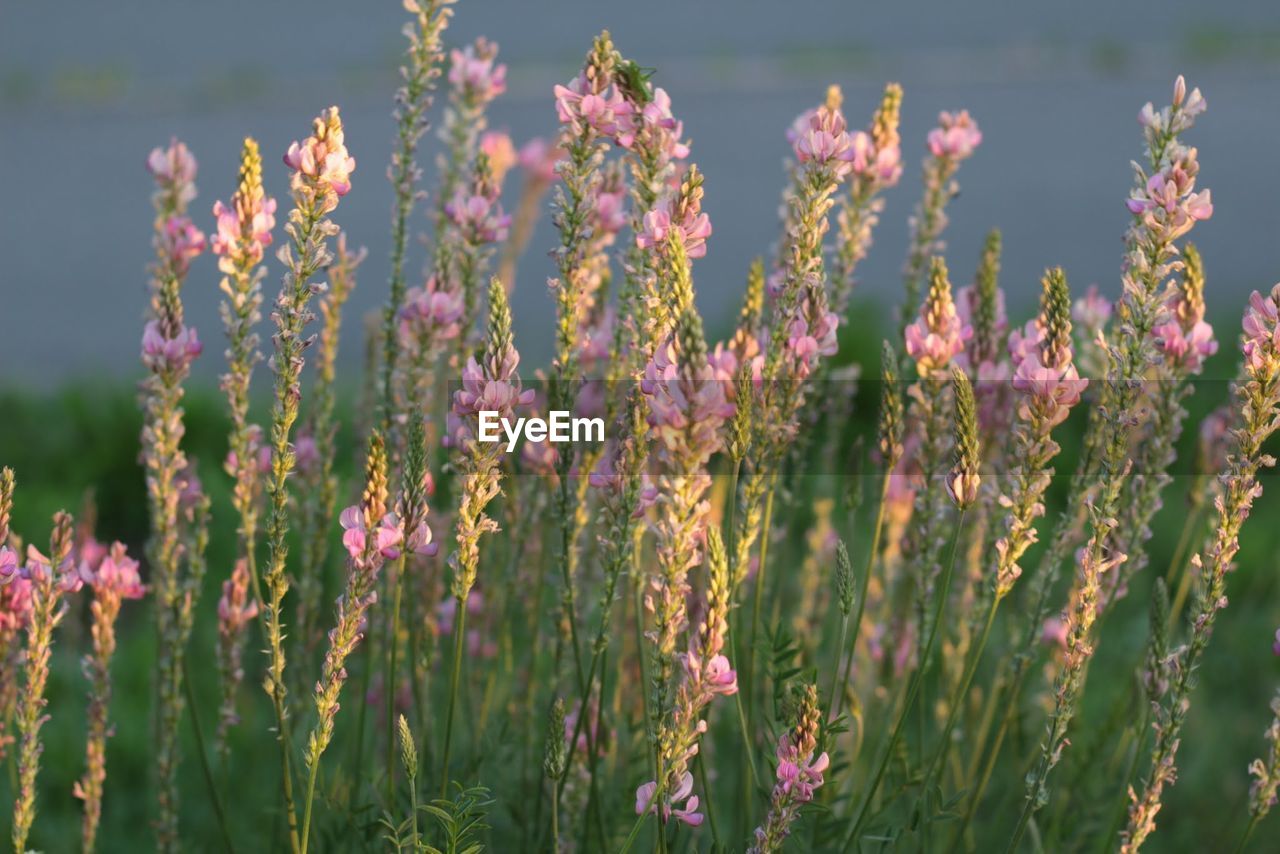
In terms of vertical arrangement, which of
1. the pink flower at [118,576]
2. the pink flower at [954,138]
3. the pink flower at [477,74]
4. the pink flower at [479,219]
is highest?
the pink flower at [477,74]

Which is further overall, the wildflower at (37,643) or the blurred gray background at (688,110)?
the blurred gray background at (688,110)

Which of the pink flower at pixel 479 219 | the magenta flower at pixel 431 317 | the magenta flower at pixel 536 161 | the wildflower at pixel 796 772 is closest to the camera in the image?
the wildflower at pixel 796 772

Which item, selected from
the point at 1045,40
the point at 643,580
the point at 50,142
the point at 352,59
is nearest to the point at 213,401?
the point at 643,580

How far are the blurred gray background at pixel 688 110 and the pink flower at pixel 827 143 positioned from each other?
14.5ft

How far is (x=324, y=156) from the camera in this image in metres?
1.88

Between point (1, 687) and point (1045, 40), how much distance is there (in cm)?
1293

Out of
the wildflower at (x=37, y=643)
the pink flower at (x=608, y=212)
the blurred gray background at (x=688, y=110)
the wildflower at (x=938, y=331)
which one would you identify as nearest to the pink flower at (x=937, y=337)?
the wildflower at (x=938, y=331)

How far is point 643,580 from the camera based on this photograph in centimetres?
225

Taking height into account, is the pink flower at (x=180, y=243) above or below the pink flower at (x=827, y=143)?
below

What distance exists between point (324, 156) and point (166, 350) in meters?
0.53

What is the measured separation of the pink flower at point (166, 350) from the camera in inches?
87.7

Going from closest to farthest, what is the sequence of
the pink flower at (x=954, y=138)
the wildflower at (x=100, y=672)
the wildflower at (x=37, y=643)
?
the wildflower at (x=37, y=643), the wildflower at (x=100, y=672), the pink flower at (x=954, y=138)

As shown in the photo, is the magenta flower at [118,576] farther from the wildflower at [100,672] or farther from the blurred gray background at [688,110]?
the blurred gray background at [688,110]

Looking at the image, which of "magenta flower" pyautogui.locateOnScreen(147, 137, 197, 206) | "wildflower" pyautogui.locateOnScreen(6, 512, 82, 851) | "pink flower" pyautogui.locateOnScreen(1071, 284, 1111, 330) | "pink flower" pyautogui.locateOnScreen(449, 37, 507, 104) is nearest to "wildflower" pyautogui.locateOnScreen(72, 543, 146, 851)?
"wildflower" pyautogui.locateOnScreen(6, 512, 82, 851)
